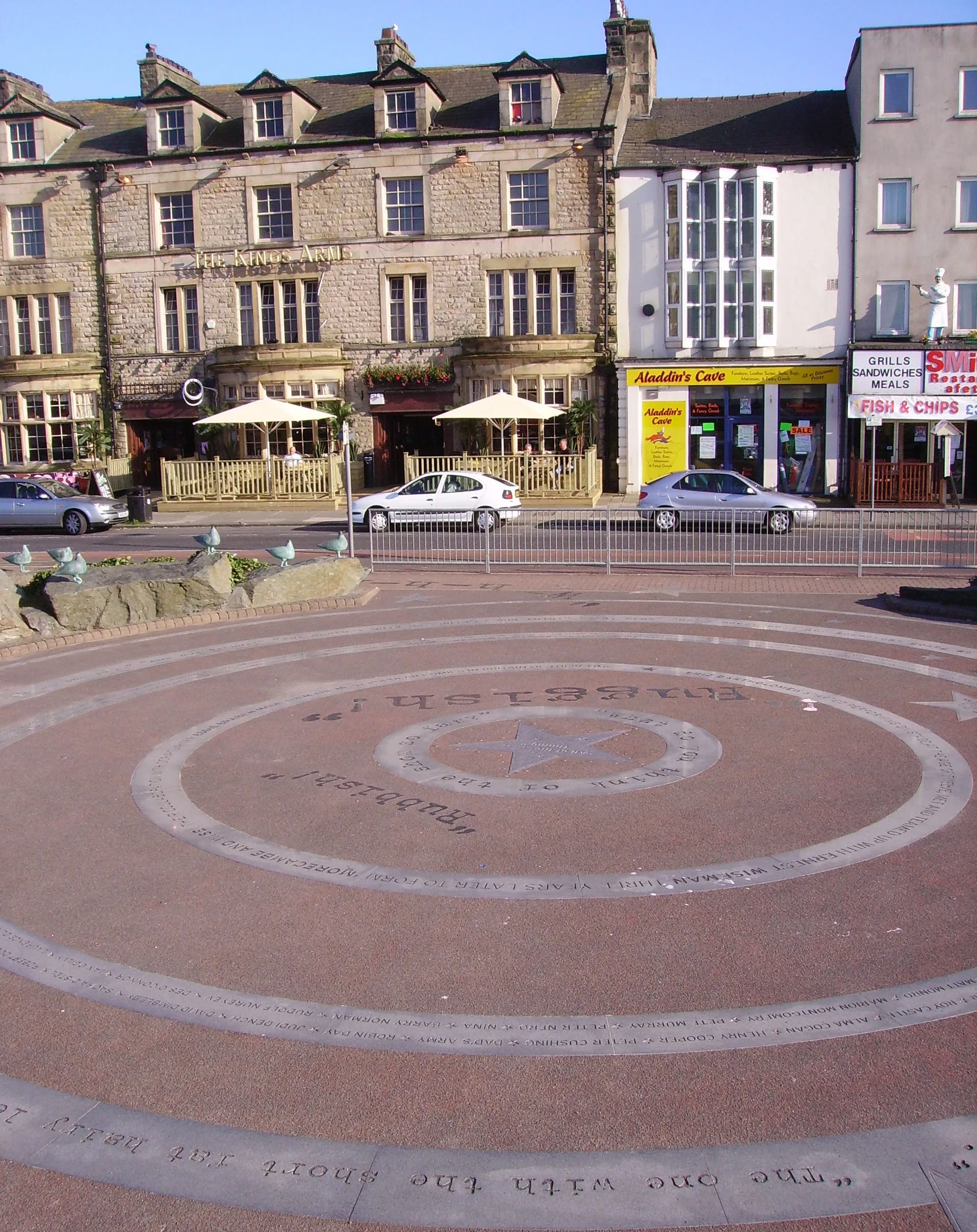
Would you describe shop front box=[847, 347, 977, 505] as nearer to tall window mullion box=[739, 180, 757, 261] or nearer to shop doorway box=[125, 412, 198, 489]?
tall window mullion box=[739, 180, 757, 261]

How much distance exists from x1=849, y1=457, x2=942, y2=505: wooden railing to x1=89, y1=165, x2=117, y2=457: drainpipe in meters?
24.8

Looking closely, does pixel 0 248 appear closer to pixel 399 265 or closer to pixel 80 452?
pixel 80 452

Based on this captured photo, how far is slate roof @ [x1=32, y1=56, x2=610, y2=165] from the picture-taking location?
3688 cm

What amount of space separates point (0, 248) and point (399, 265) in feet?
46.9

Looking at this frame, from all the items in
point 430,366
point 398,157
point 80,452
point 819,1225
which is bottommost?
point 819,1225

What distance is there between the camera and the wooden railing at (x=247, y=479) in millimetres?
35250

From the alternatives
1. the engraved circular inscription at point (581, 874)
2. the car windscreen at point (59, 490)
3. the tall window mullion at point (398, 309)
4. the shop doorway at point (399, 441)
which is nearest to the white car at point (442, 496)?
the car windscreen at point (59, 490)

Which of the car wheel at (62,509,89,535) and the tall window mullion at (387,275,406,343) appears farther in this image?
the tall window mullion at (387,275,406,343)

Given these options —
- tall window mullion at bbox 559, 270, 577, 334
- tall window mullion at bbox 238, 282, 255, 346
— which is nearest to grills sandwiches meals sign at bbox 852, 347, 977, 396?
tall window mullion at bbox 559, 270, 577, 334

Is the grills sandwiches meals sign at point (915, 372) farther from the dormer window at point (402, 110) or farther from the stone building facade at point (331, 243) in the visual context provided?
the dormer window at point (402, 110)

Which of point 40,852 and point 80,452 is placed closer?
point 40,852

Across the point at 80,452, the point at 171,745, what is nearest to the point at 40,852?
the point at 171,745

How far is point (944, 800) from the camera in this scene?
8.24 metres

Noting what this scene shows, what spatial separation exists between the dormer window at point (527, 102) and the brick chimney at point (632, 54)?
8.91 feet
